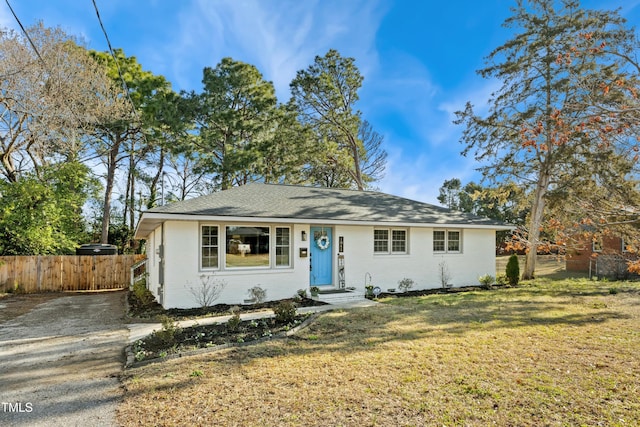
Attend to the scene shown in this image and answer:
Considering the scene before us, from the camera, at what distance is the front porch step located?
1044 cm

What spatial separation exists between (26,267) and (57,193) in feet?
12.1

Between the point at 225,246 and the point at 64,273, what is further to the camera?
the point at 64,273

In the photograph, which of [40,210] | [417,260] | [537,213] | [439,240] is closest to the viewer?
[417,260]

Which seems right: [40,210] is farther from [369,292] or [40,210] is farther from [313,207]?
[369,292]

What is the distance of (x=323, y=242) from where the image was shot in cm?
1140

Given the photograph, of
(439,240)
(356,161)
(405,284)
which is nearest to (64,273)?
(405,284)

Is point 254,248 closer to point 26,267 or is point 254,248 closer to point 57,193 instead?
point 26,267

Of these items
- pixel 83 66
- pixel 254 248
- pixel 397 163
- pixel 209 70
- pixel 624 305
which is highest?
pixel 209 70

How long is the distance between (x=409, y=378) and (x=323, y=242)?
7.01 metres

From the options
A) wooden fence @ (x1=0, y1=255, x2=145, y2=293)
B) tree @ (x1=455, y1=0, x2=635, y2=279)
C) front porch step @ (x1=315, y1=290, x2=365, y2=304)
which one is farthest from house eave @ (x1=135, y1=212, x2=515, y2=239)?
wooden fence @ (x1=0, y1=255, x2=145, y2=293)

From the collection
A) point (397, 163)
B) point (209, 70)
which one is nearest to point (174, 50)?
point (209, 70)

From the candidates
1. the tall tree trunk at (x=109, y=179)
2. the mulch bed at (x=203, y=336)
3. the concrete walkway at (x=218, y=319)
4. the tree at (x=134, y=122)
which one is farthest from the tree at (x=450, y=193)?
the mulch bed at (x=203, y=336)

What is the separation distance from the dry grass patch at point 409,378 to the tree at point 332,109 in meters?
16.7

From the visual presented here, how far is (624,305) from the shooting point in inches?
378
